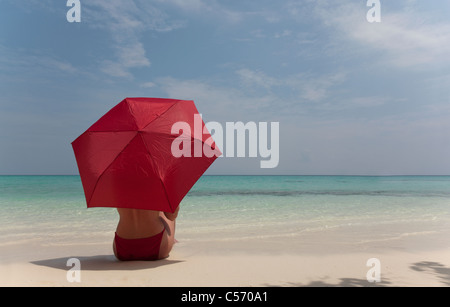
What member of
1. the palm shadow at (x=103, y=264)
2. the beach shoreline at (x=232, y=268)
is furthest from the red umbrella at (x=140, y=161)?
the palm shadow at (x=103, y=264)

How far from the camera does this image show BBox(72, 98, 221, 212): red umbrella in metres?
3.63

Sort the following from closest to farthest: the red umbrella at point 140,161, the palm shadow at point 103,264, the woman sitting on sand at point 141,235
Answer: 1. the red umbrella at point 140,161
2. the palm shadow at point 103,264
3. the woman sitting on sand at point 141,235

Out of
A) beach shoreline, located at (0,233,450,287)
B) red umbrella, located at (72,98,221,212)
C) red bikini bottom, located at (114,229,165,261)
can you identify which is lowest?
beach shoreline, located at (0,233,450,287)

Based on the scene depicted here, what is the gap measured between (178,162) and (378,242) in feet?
15.2

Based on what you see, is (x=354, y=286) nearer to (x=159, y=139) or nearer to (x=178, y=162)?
(x=178, y=162)

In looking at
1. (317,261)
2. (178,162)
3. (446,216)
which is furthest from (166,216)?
(446,216)

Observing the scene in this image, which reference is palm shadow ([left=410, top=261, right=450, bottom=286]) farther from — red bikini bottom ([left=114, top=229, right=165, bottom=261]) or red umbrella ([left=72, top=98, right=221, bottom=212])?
red bikini bottom ([left=114, top=229, right=165, bottom=261])

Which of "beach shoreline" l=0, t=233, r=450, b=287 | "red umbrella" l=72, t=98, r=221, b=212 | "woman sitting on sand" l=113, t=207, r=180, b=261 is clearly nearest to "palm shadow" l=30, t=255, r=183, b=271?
"beach shoreline" l=0, t=233, r=450, b=287

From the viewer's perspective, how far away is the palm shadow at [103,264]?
13.9 feet

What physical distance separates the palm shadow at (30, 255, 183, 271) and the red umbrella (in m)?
1.09

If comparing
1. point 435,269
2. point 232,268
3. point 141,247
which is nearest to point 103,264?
point 141,247

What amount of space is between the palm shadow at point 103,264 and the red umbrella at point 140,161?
109cm

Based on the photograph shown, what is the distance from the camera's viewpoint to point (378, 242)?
20.6ft

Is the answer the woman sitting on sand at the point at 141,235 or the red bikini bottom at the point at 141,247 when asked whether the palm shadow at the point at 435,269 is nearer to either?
the woman sitting on sand at the point at 141,235
